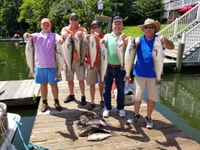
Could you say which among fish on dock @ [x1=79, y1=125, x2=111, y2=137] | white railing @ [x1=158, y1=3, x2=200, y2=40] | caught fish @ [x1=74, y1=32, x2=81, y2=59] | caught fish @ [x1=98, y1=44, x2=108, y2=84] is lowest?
fish on dock @ [x1=79, y1=125, x2=111, y2=137]

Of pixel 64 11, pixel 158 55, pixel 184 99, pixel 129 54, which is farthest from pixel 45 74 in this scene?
pixel 64 11

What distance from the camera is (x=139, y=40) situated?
329 cm

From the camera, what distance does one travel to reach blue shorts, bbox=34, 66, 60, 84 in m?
3.74

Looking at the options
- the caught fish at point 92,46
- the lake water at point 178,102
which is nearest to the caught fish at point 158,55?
the caught fish at point 92,46

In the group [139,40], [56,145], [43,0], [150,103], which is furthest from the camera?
[43,0]

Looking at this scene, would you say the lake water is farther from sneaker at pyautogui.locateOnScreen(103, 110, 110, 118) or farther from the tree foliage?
the tree foliage

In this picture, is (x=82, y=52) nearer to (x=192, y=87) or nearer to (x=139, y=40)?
(x=139, y=40)

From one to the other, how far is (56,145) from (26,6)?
104 feet

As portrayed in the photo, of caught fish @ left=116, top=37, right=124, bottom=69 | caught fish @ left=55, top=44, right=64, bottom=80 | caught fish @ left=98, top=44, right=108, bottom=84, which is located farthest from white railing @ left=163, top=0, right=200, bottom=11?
caught fish @ left=55, top=44, right=64, bottom=80

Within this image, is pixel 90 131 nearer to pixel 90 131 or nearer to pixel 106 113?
pixel 90 131

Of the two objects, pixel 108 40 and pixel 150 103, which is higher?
pixel 108 40

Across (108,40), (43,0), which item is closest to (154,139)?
(108,40)

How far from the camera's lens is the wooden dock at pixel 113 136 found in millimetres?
3098

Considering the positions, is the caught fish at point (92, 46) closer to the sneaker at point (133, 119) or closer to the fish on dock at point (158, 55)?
the fish on dock at point (158, 55)
